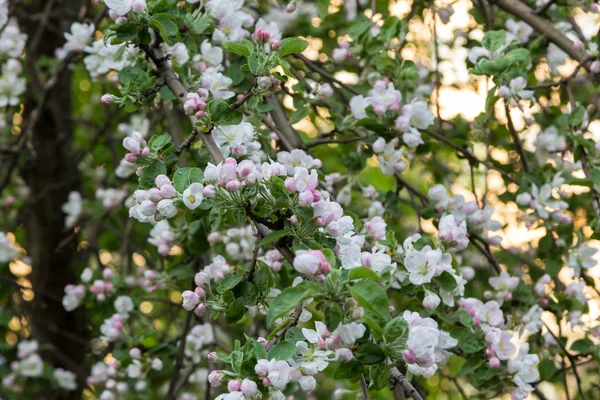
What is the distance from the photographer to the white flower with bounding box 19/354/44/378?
284cm

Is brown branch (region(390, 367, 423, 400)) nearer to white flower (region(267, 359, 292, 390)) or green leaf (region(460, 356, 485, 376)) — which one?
white flower (region(267, 359, 292, 390))

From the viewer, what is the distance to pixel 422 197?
6.79ft

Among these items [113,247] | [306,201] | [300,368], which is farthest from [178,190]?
[113,247]

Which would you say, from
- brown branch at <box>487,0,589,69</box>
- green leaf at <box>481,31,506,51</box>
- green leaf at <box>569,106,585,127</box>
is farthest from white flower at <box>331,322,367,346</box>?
brown branch at <box>487,0,589,69</box>

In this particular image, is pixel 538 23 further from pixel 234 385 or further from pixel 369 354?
pixel 234 385

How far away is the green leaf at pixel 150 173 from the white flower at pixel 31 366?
178cm

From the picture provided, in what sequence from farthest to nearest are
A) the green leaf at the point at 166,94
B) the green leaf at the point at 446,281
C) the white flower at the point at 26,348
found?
the white flower at the point at 26,348
the green leaf at the point at 166,94
the green leaf at the point at 446,281

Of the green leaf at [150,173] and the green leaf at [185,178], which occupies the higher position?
the green leaf at [185,178]

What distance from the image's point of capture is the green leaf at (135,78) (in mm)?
1561

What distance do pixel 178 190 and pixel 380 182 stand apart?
2759 mm

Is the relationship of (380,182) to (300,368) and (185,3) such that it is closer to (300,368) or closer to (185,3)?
(185,3)

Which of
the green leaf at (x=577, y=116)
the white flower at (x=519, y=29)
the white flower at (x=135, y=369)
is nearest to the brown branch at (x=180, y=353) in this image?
the white flower at (x=135, y=369)

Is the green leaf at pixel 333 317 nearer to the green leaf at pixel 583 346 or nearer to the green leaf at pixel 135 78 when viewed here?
the green leaf at pixel 135 78

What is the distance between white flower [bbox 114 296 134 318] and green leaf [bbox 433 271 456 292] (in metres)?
1.06
